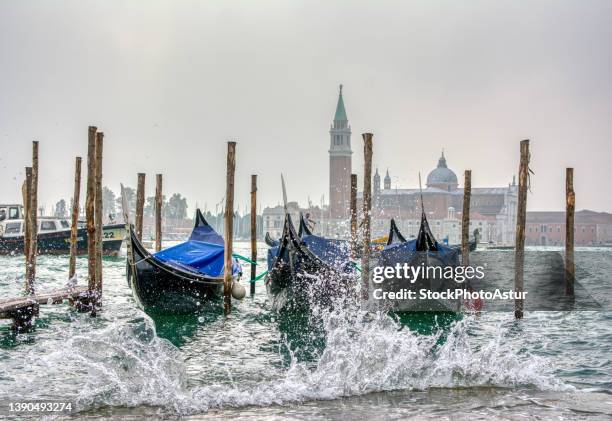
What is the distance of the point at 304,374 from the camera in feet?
16.5

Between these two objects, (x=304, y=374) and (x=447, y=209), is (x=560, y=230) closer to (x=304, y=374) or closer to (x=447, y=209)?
(x=447, y=209)

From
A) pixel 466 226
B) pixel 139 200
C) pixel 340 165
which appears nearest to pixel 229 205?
pixel 466 226

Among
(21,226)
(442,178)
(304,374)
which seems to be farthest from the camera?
(442,178)

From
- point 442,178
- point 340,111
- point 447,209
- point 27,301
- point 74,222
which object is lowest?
point 27,301

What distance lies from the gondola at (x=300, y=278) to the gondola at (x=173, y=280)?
74 centimetres

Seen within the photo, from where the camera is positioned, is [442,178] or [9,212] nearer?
[9,212]

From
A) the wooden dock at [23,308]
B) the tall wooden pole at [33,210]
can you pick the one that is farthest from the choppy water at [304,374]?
the tall wooden pole at [33,210]

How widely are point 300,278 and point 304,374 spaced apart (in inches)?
122

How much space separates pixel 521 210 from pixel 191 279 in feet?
12.6

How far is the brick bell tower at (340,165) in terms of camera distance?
67125 millimetres

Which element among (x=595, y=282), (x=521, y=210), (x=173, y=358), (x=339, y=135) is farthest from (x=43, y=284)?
(x=339, y=135)

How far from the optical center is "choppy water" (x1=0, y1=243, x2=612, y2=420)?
13.9 feet

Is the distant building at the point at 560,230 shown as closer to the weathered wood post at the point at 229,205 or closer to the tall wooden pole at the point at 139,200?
the tall wooden pole at the point at 139,200

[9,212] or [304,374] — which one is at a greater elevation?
[9,212]
